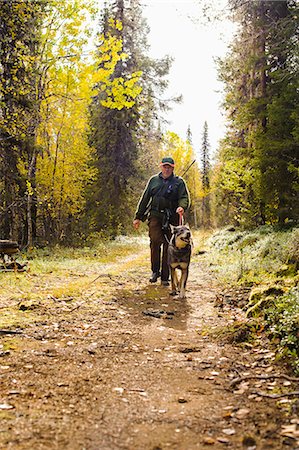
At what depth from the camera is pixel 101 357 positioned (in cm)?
427

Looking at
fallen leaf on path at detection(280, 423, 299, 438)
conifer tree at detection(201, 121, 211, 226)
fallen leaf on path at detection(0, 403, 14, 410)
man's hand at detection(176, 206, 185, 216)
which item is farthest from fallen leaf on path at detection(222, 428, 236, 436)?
conifer tree at detection(201, 121, 211, 226)

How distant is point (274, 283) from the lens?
259 inches

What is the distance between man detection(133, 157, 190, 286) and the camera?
8.52m

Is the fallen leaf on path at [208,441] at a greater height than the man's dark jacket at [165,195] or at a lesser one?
lesser

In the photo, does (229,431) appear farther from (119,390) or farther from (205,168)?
(205,168)

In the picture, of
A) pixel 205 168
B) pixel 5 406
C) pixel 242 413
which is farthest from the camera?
pixel 205 168

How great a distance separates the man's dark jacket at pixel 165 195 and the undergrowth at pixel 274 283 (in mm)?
2241

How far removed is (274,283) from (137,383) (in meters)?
3.79

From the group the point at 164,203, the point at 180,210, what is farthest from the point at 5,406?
the point at 164,203

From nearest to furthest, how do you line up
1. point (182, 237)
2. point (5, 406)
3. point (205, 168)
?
point (5, 406) < point (182, 237) < point (205, 168)

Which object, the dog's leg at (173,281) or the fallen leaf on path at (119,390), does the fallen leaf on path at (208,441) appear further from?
the dog's leg at (173,281)

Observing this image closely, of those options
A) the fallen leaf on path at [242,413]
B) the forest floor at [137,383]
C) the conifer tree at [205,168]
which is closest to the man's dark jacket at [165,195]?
the forest floor at [137,383]

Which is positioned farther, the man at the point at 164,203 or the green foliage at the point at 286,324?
the man at the point at 164,203

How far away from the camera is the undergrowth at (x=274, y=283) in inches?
164
